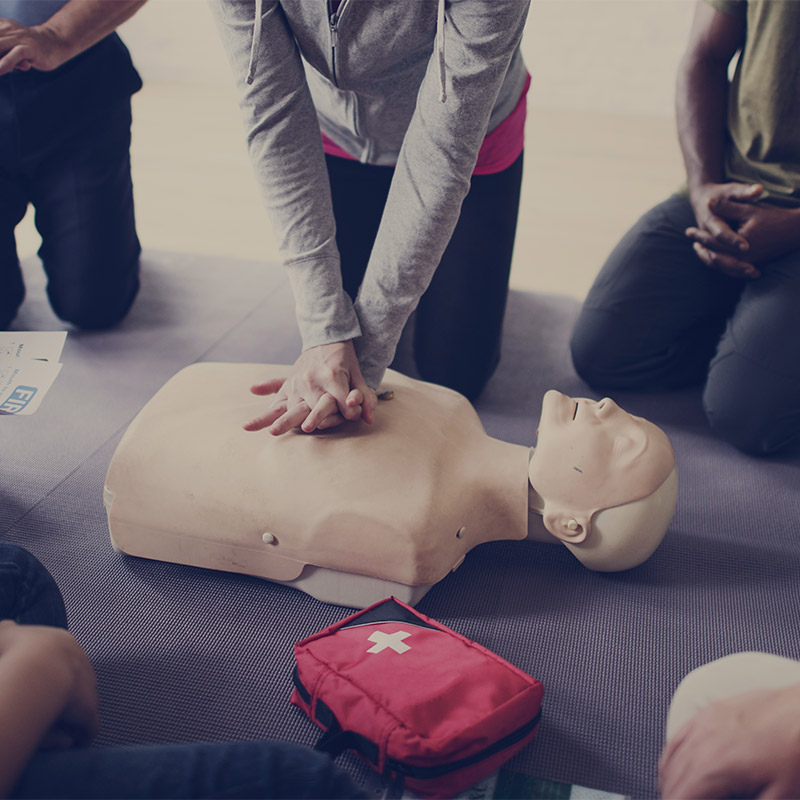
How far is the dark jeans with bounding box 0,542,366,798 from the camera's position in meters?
0.72

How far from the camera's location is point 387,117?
1385 mm

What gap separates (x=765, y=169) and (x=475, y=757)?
1.31 meters

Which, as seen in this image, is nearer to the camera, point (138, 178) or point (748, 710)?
point (748, 710)

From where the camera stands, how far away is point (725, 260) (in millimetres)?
1578

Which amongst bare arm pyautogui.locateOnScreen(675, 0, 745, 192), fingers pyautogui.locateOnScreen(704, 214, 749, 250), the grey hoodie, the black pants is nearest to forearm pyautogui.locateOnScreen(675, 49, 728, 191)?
bare arm pyautogui.locateOnScreen(675, 0, 745, 192)

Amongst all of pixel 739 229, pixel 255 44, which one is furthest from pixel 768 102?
pixel 255 44

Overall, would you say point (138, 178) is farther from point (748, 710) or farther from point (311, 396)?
point (748, 710)

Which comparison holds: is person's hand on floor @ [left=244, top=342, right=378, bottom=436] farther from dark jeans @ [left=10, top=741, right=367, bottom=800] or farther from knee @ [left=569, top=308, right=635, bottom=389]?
knee @ [left=569, top=308, right=635, bottom=389]

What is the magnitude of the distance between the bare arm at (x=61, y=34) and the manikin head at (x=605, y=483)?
122 centimetres

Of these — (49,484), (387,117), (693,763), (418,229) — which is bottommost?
(49,484)

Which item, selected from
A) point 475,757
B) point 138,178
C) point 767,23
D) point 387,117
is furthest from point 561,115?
point 475,757

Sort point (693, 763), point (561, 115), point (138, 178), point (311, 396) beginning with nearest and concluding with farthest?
1. point (693, 763)
2. point (311, 396)
3. point (138, 178)
4. point (561, 115)

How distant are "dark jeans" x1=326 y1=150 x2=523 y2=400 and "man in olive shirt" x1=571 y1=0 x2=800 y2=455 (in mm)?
246

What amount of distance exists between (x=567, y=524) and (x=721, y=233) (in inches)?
30.0
